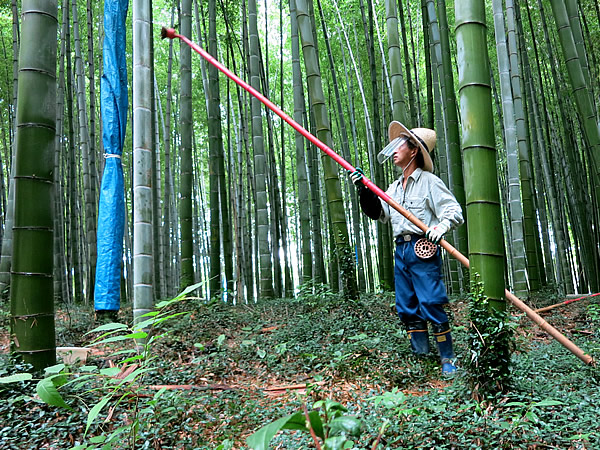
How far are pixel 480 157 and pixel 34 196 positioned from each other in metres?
2.09

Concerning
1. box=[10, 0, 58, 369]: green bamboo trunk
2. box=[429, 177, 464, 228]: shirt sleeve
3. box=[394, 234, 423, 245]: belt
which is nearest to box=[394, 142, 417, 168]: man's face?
box=[429, 177, 464, 228]: shirt sleeve

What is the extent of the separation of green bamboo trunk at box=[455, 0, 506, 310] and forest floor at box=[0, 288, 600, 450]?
27 centimetres

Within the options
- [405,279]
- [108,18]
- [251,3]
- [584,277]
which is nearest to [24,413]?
[405,279]

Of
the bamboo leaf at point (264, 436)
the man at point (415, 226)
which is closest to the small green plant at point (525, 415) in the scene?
the man at point (415, 226)

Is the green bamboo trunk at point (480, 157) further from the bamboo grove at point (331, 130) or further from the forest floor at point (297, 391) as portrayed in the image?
the forest floor at point (297, 391)

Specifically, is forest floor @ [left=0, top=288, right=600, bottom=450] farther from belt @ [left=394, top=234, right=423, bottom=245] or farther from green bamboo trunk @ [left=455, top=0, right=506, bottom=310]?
belt @ [left=394, top=234, right=423, bottom=245]

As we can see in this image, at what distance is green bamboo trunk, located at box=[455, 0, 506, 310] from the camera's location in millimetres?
1925

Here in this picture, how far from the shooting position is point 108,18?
395 cm

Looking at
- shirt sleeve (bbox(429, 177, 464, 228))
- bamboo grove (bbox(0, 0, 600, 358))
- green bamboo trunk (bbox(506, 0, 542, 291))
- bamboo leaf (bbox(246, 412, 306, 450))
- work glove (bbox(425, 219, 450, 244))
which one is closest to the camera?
bamboo leaf (bbox(246, 412, 306, 450))

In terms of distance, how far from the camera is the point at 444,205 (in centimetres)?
262

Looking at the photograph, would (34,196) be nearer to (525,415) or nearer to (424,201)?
(424,201)

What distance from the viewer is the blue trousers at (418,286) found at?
260 cm

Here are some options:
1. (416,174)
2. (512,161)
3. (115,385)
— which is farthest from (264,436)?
(512,161)

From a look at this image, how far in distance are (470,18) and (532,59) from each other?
6820 millimetres
